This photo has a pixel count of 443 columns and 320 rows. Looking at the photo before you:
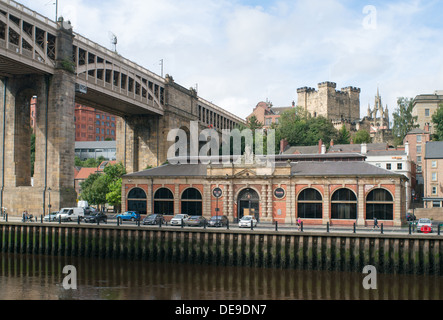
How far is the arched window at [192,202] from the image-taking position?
194 feet

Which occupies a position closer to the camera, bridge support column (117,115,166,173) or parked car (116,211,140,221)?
parked car (116,211,140,221)

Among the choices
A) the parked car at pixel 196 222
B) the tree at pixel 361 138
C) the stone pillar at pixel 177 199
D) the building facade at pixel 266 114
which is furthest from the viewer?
the building facade at pixel 266 114

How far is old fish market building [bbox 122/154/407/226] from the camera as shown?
52188 mm

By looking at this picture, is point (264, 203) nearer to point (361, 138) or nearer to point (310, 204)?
point (310, 204)

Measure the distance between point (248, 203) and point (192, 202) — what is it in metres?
7.39

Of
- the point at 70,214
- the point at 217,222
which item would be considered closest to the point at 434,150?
the point at 217,222

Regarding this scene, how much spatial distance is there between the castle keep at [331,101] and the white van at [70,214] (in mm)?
120485

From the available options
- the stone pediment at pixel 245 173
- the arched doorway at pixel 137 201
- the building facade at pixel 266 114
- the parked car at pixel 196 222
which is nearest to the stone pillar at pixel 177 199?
the arched doorway at pixel 137 201

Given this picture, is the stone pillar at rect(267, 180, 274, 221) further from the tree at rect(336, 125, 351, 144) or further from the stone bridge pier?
the tree at rect(336, 125, 351, 144)

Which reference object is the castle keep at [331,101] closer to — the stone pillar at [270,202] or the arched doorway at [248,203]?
the arched doorway at [248,203]

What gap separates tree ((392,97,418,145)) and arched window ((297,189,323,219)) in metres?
74.7

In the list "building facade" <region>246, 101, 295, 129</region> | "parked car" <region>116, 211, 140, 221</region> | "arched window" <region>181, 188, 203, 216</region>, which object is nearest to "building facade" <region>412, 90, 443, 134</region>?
"building facade" <region>246, 101, 295, 129</region>
